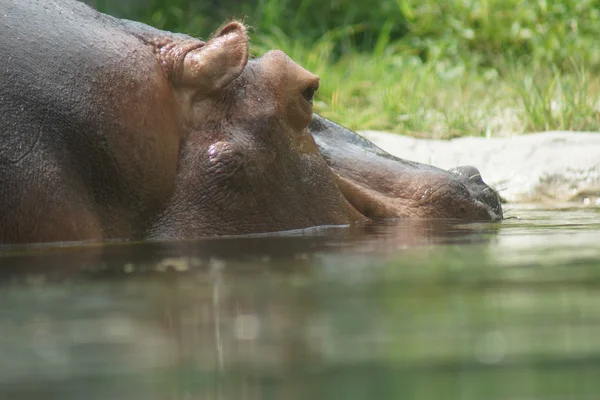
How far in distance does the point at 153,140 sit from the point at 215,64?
37 cm

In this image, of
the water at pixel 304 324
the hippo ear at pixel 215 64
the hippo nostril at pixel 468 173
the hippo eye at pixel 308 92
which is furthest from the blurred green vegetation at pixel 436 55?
the water at pixel 304 324

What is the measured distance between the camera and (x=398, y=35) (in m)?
12.8

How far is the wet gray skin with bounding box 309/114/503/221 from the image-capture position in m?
3.94

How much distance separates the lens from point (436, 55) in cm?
1027

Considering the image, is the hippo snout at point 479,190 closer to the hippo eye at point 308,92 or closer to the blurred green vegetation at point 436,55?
the hippo eye at point 308,92

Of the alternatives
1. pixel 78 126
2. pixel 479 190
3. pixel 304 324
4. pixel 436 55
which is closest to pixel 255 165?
pixel 78 126

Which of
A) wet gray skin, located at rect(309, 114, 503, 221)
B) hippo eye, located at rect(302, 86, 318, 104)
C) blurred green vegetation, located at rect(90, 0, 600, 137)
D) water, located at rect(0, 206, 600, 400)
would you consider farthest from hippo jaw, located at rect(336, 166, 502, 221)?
blurred green vegetation, located at rect(90, 0, 600, 137)

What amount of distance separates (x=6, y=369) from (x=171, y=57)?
2234 mm

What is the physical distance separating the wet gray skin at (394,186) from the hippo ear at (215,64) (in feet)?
1.85

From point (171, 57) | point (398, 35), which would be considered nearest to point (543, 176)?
point (171, 57)

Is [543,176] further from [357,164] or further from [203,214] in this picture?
[203,214]

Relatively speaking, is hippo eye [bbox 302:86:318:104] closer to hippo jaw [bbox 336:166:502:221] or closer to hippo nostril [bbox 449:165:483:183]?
hippo jaw [bbox 336:166:502:221]

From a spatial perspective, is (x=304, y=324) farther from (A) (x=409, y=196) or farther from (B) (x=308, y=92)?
(A) (x=409, y=196)

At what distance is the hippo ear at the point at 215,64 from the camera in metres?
3.51
